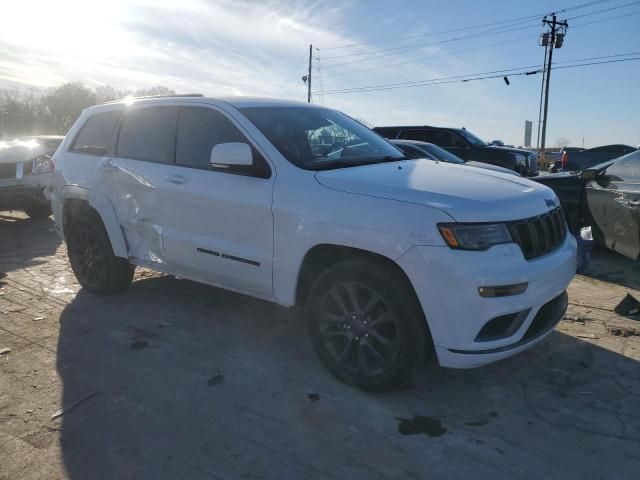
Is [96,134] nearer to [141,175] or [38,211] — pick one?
[141,175]

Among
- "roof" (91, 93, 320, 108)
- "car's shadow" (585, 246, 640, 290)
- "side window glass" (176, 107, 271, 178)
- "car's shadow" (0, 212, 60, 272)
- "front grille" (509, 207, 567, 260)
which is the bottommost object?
"car's shadow" (0, 212, 60, 272)

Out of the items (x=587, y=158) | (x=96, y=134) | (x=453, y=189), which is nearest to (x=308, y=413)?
(x=453, y=189)

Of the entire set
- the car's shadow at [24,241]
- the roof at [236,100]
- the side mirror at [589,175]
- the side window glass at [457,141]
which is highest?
the side window glass at [457,141]

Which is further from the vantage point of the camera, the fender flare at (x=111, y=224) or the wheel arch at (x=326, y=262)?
the fender flare at (x=111, y=224)

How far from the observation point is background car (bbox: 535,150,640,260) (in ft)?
17.9

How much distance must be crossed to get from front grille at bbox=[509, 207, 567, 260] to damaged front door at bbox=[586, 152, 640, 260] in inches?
93.7

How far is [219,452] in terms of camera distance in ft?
9.15

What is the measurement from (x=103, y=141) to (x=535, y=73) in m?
30.6

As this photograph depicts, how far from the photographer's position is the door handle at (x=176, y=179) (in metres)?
4.20

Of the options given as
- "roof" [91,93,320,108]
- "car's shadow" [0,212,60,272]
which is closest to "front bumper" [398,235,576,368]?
"roof" [91,93,320,108]

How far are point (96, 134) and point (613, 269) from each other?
615 centimetres

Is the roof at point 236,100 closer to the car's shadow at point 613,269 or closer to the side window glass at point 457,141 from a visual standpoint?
the car's shadow at point 613,269

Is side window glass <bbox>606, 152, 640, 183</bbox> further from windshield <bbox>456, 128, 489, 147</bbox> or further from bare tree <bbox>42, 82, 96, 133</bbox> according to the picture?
bare tree <bbox>42, 82, 96, 133</bbox>

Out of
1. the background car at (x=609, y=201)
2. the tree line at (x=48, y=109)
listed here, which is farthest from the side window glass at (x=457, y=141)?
the tree line at (x=48, y=109)
